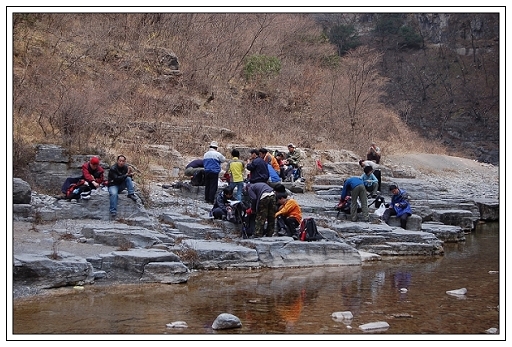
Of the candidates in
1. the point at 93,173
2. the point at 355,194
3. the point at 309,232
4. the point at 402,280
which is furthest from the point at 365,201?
the point at 93,173

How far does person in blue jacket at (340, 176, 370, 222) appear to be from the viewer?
15.1m

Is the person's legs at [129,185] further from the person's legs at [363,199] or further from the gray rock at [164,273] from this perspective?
the person's legs at [363,199]

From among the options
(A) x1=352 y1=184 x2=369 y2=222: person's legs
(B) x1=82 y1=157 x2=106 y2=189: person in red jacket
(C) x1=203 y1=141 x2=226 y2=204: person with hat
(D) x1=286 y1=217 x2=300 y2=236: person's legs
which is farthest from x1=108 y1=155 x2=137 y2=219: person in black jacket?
(A) x1=352 y1=184 x2=369 y2=222: person's legs

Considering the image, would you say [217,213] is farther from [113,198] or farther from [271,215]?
[113,198]

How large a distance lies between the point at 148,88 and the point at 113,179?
13.0 meters

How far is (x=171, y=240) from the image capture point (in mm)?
12242

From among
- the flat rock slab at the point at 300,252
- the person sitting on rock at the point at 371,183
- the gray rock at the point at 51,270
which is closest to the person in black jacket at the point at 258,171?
the flat rock slab at the point at 300,252

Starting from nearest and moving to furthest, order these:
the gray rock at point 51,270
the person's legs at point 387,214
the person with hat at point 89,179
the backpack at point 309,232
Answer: the gray rock at point 51,270
the backpack at point 309,232
the person with hat at point 89,179
the person's legs at point 387,214

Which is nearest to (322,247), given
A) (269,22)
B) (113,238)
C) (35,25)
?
(113,238)

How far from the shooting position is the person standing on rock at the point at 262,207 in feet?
42.2

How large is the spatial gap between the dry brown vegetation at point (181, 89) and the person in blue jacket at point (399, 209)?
7.55 m

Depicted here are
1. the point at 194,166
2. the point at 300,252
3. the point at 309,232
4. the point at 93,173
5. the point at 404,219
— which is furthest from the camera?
the point at 194,166

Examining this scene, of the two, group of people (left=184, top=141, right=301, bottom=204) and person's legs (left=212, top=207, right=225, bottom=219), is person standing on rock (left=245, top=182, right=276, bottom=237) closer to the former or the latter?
person's legs (left=212, top=207, right=225, bottom=219)

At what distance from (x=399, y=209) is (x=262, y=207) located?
14.9 ft
